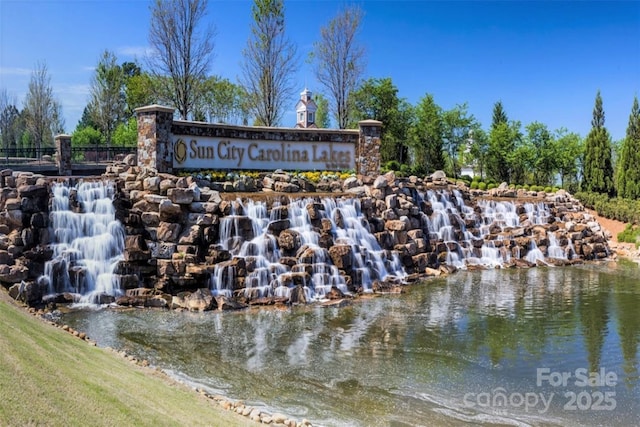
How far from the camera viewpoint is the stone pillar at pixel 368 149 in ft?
75.4

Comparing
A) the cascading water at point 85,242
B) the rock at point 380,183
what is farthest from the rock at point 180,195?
the rock at point 380,183

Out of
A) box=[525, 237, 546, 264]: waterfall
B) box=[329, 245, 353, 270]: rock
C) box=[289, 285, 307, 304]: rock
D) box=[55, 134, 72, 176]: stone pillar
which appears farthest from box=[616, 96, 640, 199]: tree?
box=[55, 134, 72, 176]: stone pillar

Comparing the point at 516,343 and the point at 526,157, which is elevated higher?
the point at 526,157

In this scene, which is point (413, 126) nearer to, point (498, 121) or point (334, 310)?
point (498, 121)

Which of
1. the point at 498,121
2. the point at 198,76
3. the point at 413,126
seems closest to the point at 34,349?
the point at 198,76

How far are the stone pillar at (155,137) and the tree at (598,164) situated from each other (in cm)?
2970

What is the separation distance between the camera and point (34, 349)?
5.67 m

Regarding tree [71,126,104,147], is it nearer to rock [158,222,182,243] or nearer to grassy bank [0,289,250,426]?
rock [158,222,182,243]

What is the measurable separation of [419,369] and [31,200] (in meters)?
11.5

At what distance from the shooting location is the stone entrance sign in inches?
720

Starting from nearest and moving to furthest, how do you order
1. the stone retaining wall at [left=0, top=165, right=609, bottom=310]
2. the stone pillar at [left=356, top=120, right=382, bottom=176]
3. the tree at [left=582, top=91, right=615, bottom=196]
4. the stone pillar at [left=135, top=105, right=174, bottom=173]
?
1. the stone retaining wall at [left=0, top=165, right=609, bottom=310]
2. the stone pillar at [left=135, top=105, right=174, bottom=173]
3. the stone pillar at [left=356, top=120, right=382, bottom=176]
4. the tree at [left=582, top=91, right=615, bottom=196]

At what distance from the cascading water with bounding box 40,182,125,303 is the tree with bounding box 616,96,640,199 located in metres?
31.0

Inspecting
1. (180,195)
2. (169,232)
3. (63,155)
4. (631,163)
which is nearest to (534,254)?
(180,195)

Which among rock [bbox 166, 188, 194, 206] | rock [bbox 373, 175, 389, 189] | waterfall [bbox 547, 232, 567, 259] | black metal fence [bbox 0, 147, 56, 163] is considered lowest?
waterfall [bbox 547, 232, 567, 259]
